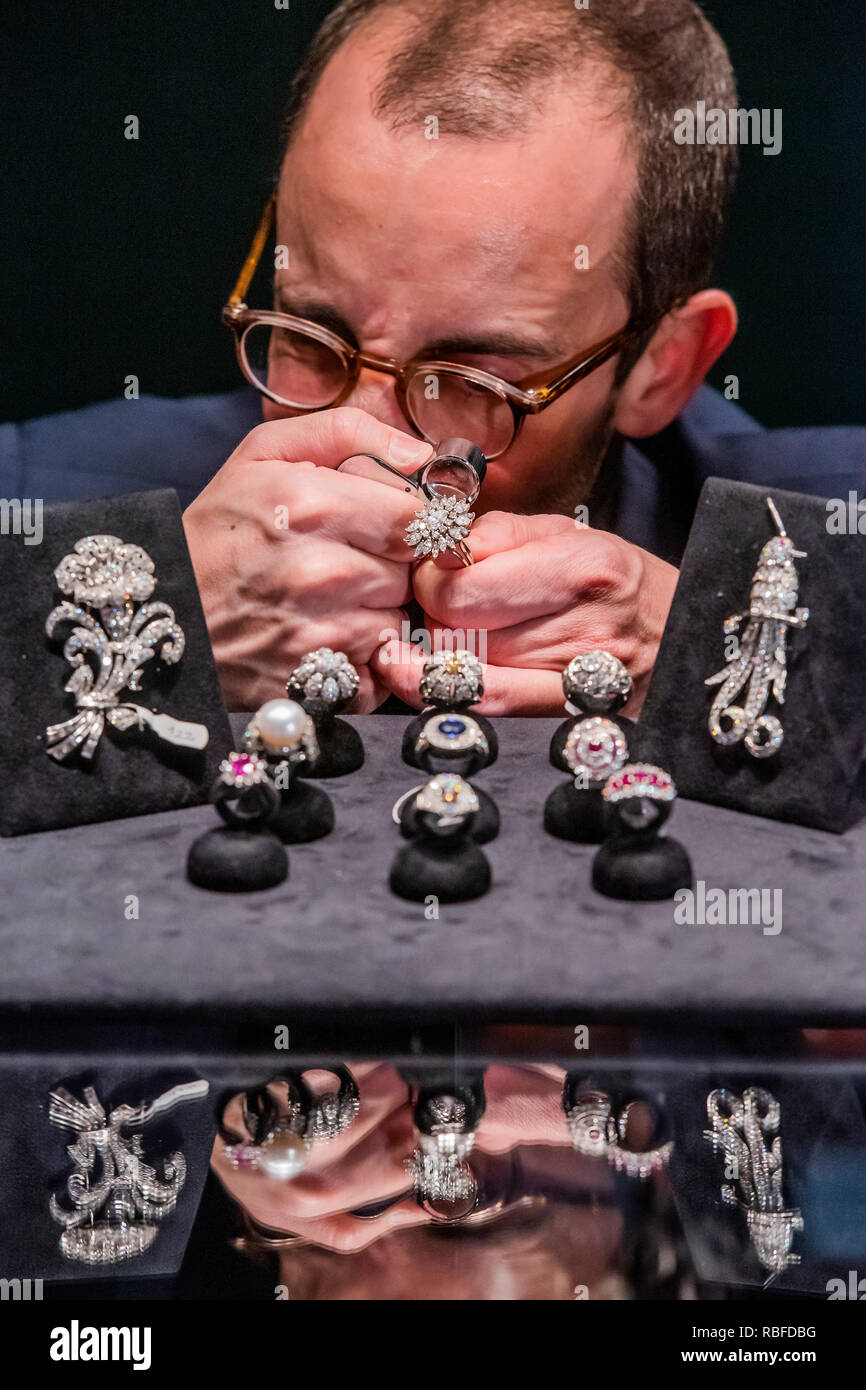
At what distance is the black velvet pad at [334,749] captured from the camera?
3.07 ft

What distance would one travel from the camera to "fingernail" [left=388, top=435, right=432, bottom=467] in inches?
41.2

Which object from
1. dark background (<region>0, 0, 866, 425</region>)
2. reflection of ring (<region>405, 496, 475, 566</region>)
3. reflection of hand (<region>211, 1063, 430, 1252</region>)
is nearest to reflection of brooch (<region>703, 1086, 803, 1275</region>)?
reflection of hand (<region>211, 1063, 430, 1252</region>)

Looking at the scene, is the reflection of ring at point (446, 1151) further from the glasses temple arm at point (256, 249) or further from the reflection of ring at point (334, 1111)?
the glasses temple arm at point (256, 249)

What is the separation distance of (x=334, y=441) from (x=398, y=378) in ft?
0.35

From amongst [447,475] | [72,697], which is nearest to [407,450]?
[447,475]

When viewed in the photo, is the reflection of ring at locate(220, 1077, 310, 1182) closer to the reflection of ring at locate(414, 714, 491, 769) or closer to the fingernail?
the reflection of ring at locate(414, 714, 491, 769)

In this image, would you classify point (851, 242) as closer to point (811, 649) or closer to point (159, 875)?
point (811, 649)

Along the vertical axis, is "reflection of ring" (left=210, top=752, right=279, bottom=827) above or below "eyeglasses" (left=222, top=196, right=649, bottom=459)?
below

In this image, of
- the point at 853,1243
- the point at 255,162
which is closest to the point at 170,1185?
the point at 853,1243

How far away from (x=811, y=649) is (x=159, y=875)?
0.44 metres

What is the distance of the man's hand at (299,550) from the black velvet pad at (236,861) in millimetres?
331

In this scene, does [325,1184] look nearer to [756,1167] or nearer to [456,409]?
[756,1167]

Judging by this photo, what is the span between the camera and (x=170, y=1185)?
0.57m

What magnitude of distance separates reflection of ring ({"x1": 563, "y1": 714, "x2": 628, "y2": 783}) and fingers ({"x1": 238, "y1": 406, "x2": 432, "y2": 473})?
34cm
